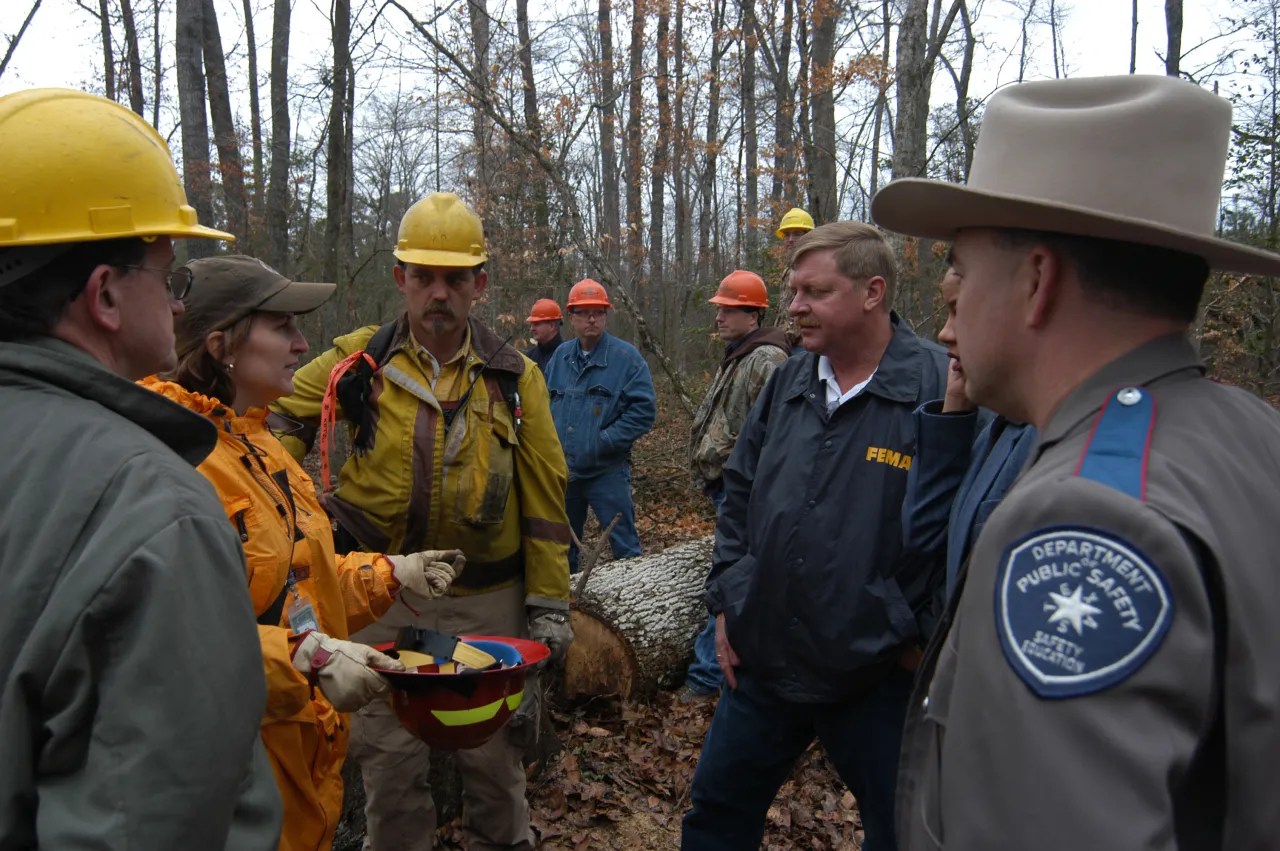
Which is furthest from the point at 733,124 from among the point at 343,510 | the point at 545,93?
the point at 343,510

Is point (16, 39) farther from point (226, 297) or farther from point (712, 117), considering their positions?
point (712, 117)

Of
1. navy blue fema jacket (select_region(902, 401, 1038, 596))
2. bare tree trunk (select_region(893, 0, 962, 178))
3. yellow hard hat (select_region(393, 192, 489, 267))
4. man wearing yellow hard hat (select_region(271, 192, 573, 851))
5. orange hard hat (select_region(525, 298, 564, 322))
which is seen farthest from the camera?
orange hard hat (select_region(525, 298, 564, 322))

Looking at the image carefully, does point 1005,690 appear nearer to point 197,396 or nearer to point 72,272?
point 72,272

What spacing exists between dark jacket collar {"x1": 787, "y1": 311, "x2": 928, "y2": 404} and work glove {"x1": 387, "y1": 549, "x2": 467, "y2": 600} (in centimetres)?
137

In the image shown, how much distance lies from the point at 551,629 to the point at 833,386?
1.51 meters

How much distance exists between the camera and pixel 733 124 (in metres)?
22.9

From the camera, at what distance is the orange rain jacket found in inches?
86.0

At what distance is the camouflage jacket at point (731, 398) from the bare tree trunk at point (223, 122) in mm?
8551

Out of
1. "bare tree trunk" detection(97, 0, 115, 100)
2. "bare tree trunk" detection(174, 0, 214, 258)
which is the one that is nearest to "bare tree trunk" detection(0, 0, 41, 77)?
Result: "bare tree trunk" detection(174, 0, 214, 258)

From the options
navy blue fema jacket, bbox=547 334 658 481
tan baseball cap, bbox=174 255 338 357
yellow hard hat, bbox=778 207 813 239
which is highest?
yellow hard hat, bbox=778 207 813 239

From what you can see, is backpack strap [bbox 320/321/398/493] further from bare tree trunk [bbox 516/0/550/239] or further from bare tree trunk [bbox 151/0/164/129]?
bare tree trunk [bbox 151/0/164/129]

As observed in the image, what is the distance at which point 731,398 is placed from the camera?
17.9 feet

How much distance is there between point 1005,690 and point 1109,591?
0.60 ft

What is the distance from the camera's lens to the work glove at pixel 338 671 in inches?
84.9
